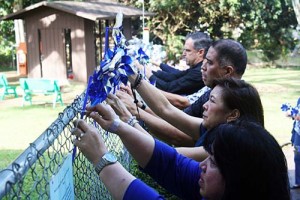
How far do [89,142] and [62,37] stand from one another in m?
16.6

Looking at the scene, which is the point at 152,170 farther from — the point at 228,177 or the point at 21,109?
the point at 21,109

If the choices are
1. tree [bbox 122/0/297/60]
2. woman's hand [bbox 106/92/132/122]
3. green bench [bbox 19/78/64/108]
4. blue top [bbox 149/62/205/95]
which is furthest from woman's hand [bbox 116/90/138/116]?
tree [bbox 122/0/297/60]

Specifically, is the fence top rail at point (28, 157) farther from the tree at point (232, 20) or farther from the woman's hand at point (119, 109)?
the tree at point (232, 20)

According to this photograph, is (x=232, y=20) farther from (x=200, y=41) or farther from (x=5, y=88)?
(x=200, y=41)

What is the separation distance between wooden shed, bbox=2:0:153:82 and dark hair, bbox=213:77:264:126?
14300 mm

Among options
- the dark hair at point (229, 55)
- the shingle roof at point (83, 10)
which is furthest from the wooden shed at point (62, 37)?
the dark hair at point (229, 55)

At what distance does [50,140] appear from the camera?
166 centimetres

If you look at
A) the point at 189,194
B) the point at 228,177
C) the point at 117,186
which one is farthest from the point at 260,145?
the point at 189,194

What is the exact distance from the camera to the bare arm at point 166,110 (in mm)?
2564

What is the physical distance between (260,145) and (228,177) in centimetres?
14

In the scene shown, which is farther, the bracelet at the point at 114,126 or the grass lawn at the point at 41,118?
the grass lawn at the point at 41,118

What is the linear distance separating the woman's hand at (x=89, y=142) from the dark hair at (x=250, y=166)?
42cm

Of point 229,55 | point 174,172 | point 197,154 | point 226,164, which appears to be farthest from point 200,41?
point 226,164

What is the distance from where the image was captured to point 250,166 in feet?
4.53
